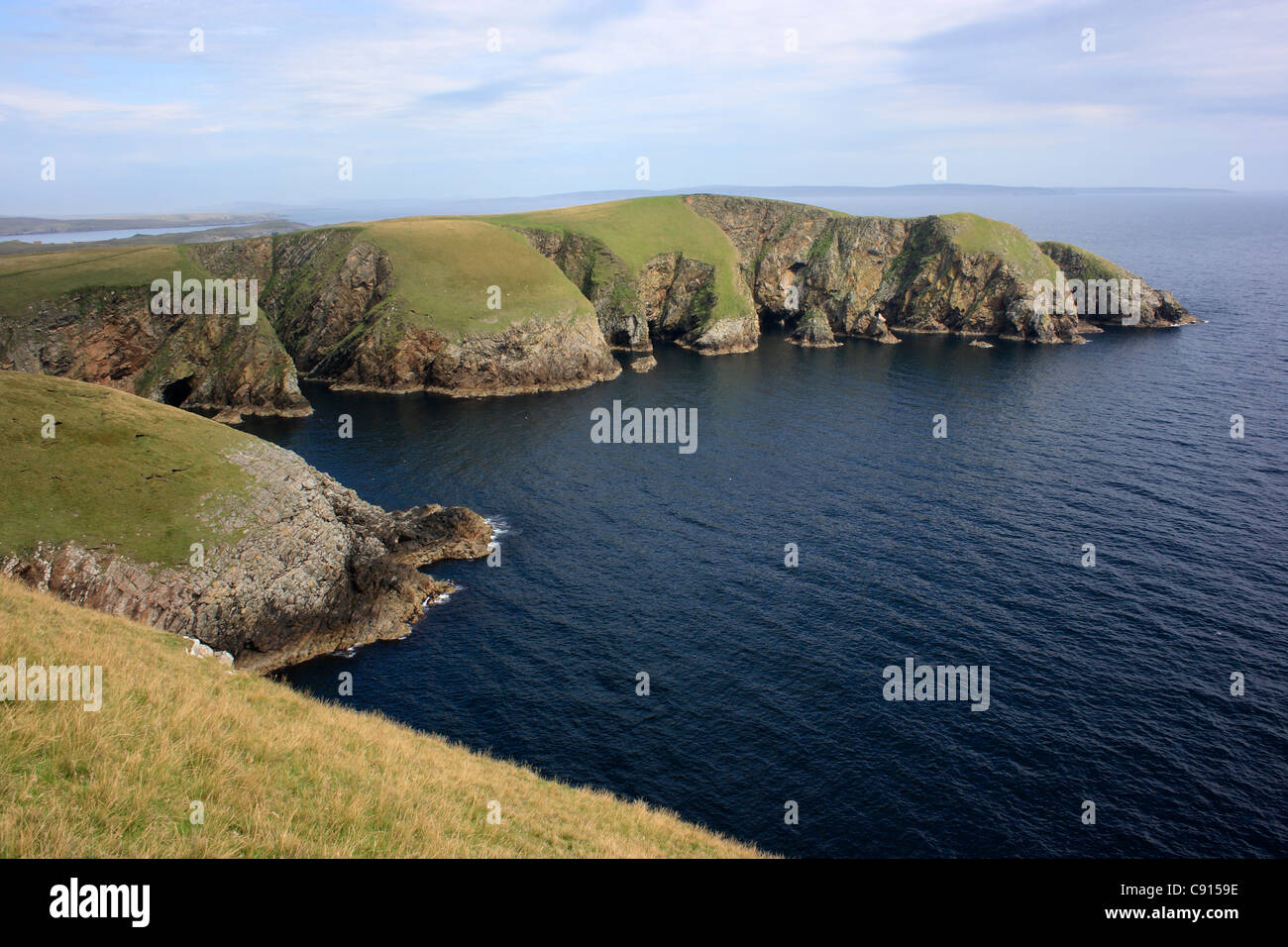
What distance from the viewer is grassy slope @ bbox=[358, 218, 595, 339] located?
127 meters

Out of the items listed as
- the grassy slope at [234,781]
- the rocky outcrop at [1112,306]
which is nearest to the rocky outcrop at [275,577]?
the grassy slope at [234,781]

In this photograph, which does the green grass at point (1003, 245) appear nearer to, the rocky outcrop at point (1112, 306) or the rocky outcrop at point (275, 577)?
the rocky outcrop at point (1112, 306)

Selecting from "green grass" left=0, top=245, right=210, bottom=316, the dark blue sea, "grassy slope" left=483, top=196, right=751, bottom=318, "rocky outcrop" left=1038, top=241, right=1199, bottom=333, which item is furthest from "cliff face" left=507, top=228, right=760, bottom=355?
"rocky outcrop" left=1038, top=241, right=1199, bottom=333

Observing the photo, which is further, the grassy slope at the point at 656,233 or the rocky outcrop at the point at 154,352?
the grassy slope at the point at 656,233

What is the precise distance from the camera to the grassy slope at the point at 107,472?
48.7 meters

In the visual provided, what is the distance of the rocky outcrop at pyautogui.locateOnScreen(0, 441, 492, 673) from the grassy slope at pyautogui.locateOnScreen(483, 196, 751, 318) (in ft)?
361

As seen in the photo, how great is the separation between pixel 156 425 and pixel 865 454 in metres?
73.4

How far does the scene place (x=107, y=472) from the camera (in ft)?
175

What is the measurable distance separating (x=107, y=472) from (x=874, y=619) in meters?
56.9

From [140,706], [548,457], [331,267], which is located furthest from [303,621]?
Answer: [331,267]

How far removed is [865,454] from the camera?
90.8 metres

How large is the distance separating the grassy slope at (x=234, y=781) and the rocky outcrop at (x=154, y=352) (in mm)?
84136
